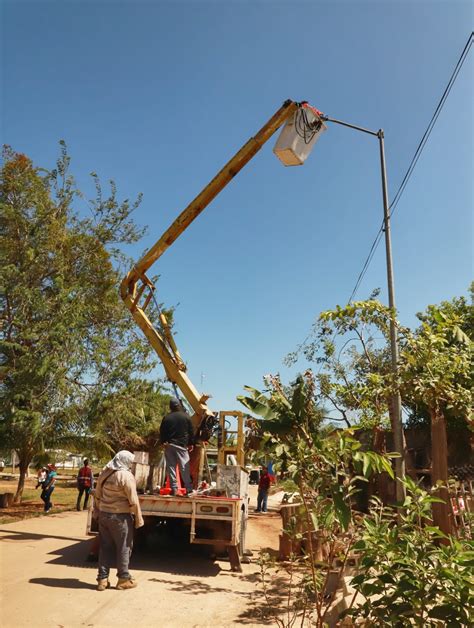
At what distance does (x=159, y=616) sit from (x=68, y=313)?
10.7m

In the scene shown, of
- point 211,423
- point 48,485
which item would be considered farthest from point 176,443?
point 48,485

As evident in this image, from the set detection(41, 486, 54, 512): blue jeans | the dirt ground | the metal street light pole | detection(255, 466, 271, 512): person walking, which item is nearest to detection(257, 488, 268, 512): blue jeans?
detection(255, 466, 271, 512): person walking

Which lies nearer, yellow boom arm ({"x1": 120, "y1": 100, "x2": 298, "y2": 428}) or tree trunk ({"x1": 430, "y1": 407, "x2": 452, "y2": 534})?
tree trunk ({"x1": 430, "y1": 407, "x2": 452, "y2": 534})

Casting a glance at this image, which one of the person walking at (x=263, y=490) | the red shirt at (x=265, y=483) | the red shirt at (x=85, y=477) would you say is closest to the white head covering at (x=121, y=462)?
the red shirt at (x=85, y=477)

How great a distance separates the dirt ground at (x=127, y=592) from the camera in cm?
525

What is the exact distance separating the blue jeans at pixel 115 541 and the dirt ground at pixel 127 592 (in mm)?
252

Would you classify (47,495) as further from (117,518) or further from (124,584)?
(117,518)

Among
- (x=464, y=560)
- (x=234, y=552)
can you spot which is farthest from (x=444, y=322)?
(x=234, y=552)

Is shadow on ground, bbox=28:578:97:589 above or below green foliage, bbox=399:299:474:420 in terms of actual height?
below

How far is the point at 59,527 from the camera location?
12016 millimetres

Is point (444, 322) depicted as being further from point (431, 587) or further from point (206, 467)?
point (206, 467)

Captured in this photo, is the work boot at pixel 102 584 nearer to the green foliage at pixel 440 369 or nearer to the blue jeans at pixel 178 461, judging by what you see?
the blue jeans at pixel 178 461

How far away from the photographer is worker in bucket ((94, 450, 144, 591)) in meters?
6.32

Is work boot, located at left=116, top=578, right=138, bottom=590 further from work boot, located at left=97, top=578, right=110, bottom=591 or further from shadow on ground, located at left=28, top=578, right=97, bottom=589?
shadow on ground, located at left=28, top=578, right=97, bottom=589
